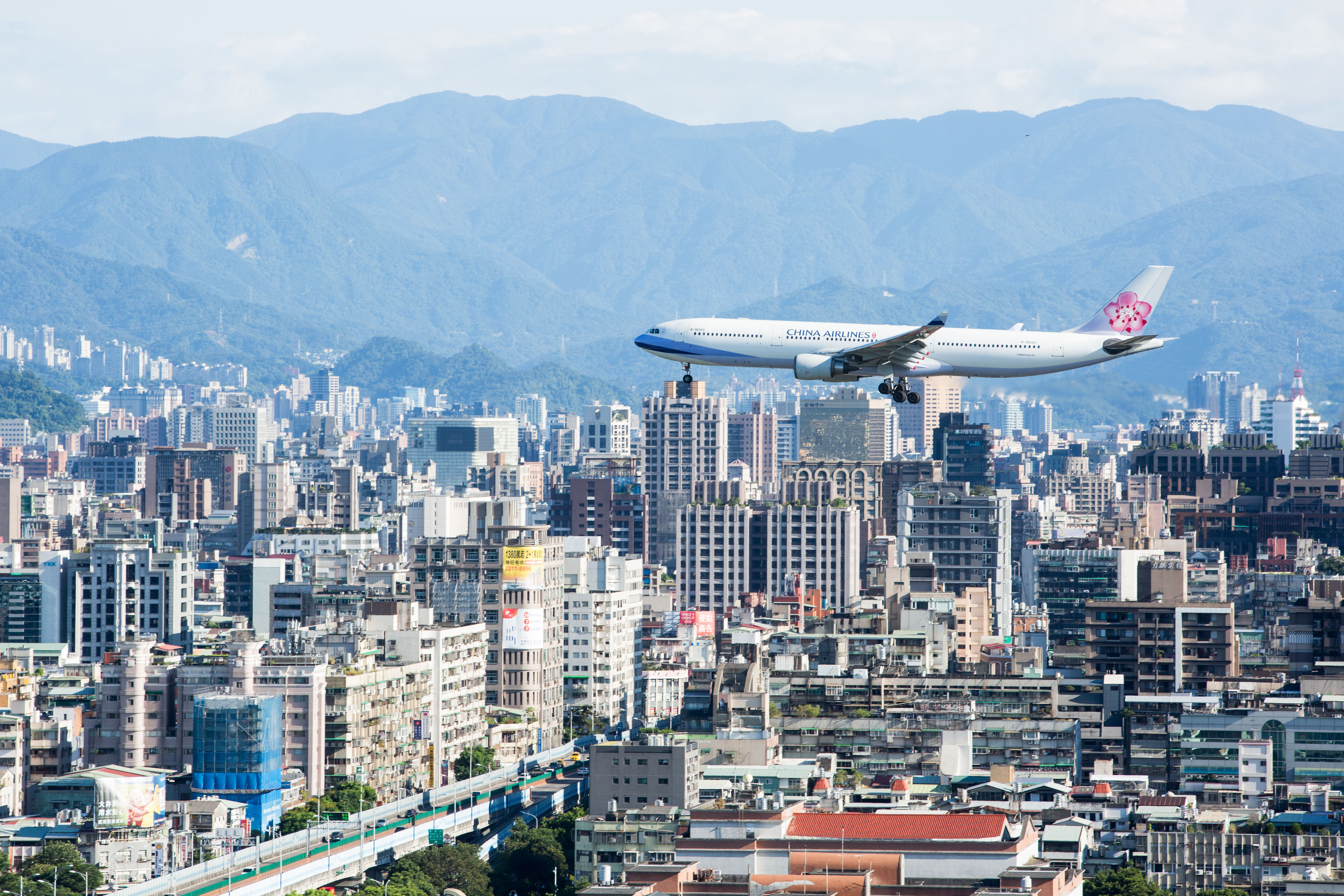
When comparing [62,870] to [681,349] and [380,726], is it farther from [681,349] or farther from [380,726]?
[380,726]

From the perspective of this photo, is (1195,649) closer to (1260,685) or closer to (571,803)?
(1260,685)

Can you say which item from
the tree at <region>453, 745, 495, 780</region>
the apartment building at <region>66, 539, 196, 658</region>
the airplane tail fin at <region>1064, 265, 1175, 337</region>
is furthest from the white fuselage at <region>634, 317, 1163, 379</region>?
the apartment building at <region>66, 539, 196, 658</region>

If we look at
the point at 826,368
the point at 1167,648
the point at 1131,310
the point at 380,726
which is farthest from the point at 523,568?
the point at 826,368

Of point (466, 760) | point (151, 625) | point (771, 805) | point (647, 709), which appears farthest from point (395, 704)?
point (151, 625)

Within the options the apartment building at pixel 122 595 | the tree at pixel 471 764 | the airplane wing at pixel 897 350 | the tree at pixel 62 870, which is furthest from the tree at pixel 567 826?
the apartment building at pixel 122 595

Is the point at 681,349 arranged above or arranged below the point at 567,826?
above

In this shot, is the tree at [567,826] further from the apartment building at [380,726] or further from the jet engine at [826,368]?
the jet engine at [826,368]
